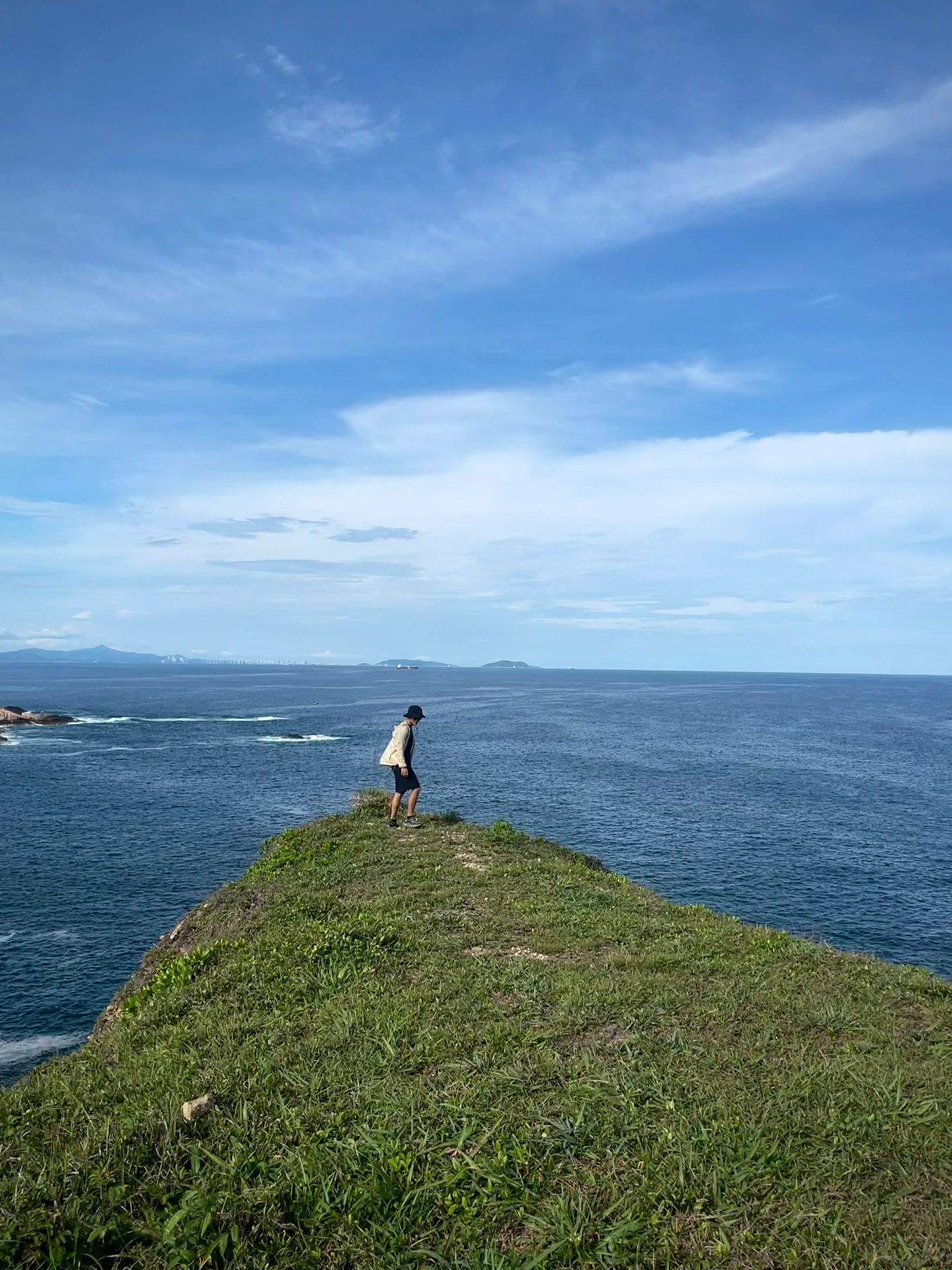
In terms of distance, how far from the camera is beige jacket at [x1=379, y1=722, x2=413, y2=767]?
21344 millimetres

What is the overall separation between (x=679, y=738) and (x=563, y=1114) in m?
85.3

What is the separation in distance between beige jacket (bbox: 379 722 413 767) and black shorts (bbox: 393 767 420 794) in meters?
0.80

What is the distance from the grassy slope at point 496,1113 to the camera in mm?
6816

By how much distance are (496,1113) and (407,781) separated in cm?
1523

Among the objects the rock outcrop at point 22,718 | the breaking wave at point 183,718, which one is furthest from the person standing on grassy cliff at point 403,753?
the rock outcrop at point 22,718

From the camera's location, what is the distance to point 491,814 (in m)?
45.4

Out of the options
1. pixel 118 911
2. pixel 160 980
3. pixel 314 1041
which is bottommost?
pixel 118 911

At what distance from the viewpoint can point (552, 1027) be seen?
1065 centimetres

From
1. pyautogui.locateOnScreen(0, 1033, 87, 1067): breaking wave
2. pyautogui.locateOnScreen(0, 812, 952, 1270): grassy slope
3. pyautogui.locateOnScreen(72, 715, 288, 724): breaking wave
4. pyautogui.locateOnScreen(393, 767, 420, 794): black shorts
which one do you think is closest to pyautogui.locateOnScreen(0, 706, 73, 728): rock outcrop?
pyautogui.locateOnScreen(72, 715, 288, 724): breaking wave

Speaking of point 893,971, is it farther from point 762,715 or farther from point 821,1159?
point 762,715

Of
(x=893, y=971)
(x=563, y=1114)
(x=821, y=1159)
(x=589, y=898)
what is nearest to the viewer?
(x=821, y=1159)

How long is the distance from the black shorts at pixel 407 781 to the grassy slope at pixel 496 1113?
8507 millimetres

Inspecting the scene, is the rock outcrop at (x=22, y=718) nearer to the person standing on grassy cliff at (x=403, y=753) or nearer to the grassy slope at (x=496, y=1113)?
the person standing on grassy cliff at (x=403, y=753)

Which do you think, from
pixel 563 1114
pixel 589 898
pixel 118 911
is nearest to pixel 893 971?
pixel 589 898
